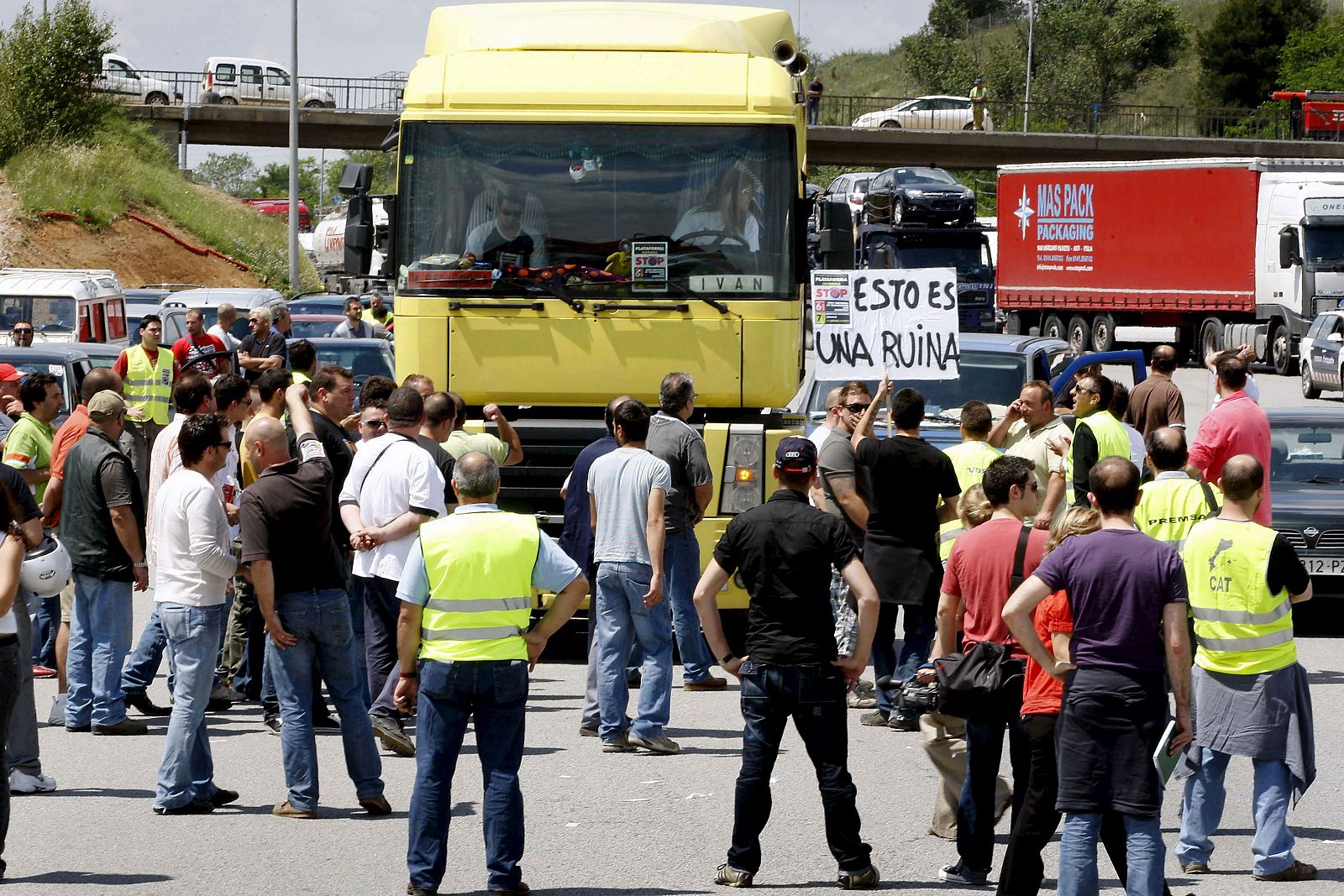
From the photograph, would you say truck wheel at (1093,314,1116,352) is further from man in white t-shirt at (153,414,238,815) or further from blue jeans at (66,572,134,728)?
man in white t-shirt at (153,414,238,815)

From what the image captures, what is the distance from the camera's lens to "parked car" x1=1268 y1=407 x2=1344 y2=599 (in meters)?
12.3

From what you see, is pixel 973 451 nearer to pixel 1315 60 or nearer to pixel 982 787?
pixel 982 787

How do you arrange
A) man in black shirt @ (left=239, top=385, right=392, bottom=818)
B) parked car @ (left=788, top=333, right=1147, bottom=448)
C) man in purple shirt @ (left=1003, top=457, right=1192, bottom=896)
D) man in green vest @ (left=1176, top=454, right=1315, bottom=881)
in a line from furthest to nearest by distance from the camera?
parked car @ (left=788, top=333, right=1147, bottom=448) → man in black shirt @ (left=239, top=385, right=392, bottom=818) → man in green vest @ (left=1176, top=454, right=1315, bottom=881) → man in purple shirt @ (left=1003, top=457, right=1192, bottom=896)

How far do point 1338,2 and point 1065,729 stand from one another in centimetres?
17625

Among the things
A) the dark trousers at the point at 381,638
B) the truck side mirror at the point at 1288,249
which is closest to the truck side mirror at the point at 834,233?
the dark trousers at the point at 381,638

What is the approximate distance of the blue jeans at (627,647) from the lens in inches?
356

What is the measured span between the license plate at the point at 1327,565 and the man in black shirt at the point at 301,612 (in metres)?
7.37

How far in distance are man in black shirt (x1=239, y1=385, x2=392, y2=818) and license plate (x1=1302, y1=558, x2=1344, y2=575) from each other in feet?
24.2

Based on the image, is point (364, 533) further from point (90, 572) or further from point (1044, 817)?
point (1044, 817)

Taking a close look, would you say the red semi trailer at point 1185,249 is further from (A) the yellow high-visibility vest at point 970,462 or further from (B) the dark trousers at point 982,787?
(B) the dark trousers at point 982,787

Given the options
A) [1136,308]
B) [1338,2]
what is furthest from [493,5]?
[1338,2]

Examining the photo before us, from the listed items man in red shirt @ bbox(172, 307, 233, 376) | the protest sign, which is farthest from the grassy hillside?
the protest sign

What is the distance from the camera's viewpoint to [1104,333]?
39594 millimetres

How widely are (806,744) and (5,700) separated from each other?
2.99 m
